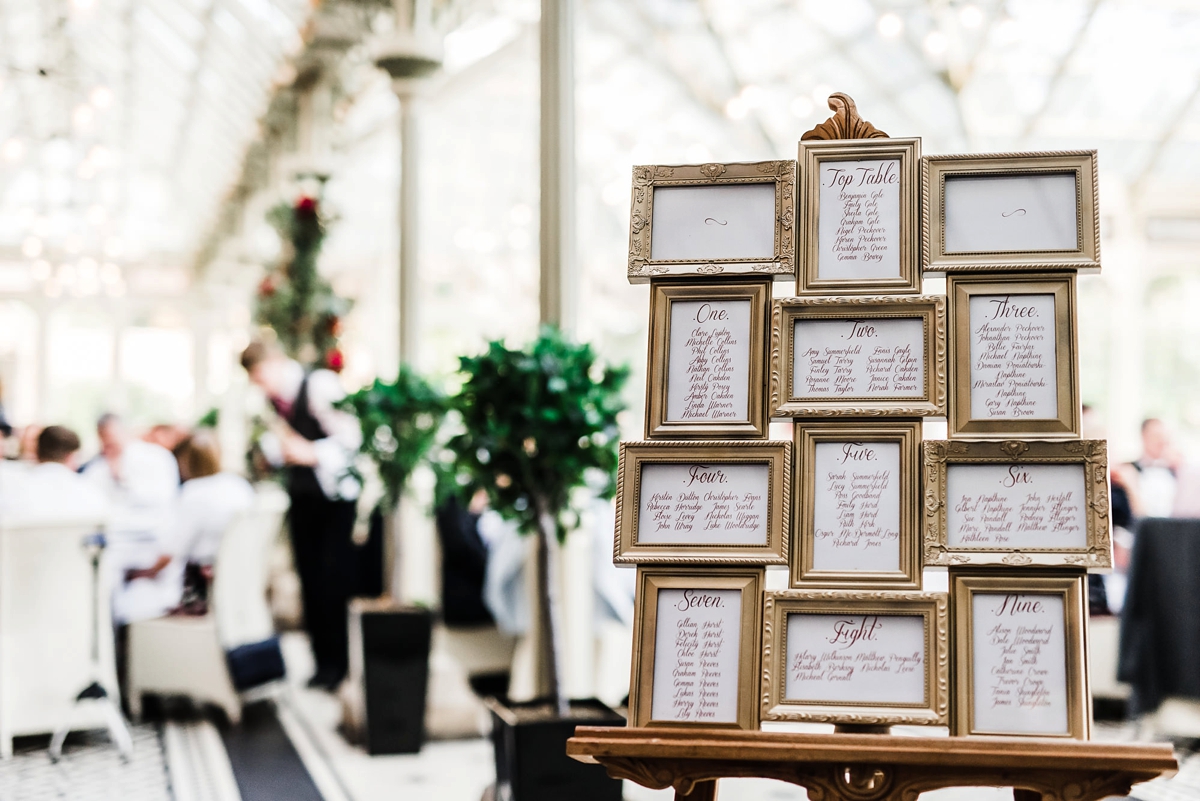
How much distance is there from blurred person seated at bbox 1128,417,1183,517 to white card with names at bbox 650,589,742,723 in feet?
14.6

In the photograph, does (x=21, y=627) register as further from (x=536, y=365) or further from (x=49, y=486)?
(x=536, y=365)

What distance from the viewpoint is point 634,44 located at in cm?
1348

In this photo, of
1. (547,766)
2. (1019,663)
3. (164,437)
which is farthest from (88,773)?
(164,437)

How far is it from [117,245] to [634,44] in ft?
38.6

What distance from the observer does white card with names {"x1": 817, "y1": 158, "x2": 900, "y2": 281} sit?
1.82m

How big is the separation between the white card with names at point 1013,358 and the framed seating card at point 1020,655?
0.25 m

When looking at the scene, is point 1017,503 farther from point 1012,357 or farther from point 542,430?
point 542,430

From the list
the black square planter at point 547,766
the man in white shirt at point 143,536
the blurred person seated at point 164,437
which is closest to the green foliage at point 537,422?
the black square planter at point 547,766

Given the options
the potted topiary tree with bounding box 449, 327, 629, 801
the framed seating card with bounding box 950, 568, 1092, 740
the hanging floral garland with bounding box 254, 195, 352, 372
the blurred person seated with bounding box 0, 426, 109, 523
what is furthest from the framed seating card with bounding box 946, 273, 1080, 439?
the hanging floral garland with bounding box 254, 195, 352, 372

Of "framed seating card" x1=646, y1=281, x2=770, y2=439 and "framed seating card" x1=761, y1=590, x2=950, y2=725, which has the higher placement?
"framed seating card" x1=646, y1=281, x2=770, y2=439

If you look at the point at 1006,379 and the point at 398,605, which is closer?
the point at 1006,379

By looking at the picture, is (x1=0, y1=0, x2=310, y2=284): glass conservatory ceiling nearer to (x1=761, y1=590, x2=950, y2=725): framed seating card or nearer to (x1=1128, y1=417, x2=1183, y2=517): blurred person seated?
(x1=761, y1=590, x2=950, y2=725): framed seating card

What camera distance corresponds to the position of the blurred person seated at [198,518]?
4969mm

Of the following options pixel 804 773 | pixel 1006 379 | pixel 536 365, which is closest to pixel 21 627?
pixel 536 365
